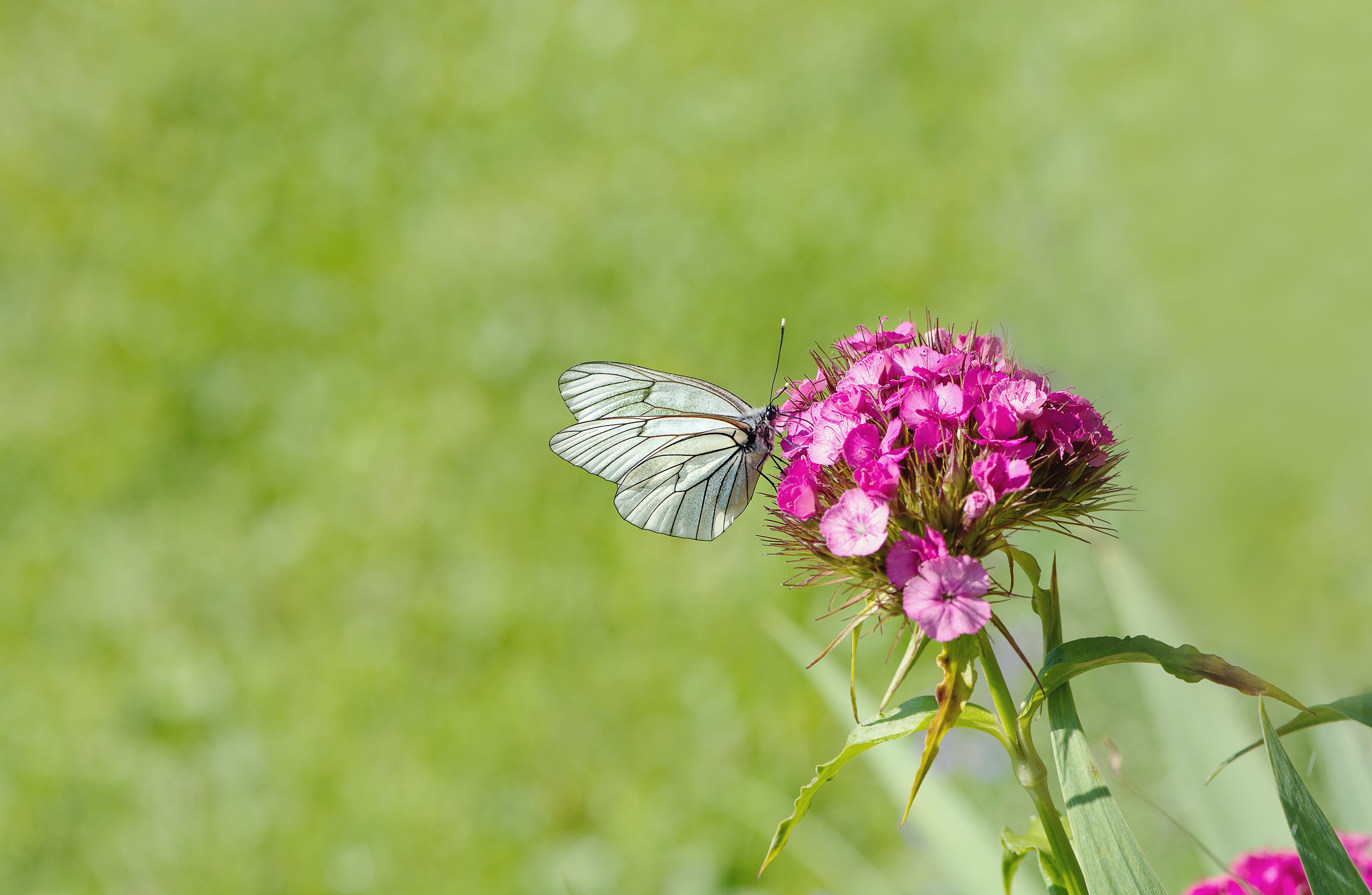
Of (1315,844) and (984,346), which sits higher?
(984,346)

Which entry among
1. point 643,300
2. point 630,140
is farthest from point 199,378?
point 630,140

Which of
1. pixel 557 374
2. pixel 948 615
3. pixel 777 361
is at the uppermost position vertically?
pixel 557 374

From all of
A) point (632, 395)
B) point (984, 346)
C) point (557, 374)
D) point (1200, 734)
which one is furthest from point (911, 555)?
point (557, 374)

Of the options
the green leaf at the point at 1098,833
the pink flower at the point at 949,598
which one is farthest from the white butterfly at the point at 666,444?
the green leaf at the point at 1098,833

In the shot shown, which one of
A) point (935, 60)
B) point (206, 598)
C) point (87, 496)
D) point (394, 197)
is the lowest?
point (206, 598)

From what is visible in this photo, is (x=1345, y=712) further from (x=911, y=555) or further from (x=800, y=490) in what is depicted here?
(x=800, y=490)

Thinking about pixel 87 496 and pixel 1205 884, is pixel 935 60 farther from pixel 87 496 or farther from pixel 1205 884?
pixel 1205 884

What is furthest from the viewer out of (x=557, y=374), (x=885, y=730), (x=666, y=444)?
(x=557, y=374)
